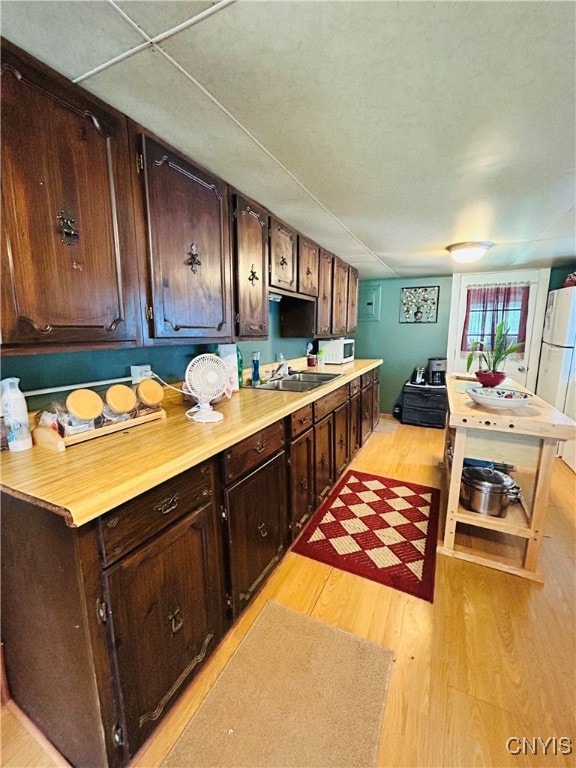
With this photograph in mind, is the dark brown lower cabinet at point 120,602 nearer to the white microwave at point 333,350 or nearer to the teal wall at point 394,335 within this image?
the white microwave at point 333,350

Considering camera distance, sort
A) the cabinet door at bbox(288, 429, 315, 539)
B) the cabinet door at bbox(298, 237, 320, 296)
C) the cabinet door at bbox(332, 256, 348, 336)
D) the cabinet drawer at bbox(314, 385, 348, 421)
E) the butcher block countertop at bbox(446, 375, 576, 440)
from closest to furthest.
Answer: the butcher block countertop at bbox(446, 375, 576, 440) < the cabinet door at bbox(288, 429, 315, 539) < the cabinet drawer at bbox(314, 385, 348, 421) < the cabinet door at bbox(298, 237, 320, 296) < the cabinet door at bbox(332, 256, 348, 336)

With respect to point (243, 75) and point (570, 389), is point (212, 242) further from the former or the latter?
point (570, 389)

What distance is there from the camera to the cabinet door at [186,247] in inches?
51.8

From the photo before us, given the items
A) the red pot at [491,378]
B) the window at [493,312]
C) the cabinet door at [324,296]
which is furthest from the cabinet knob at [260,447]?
the window at [493,312]

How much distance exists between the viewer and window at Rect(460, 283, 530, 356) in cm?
400

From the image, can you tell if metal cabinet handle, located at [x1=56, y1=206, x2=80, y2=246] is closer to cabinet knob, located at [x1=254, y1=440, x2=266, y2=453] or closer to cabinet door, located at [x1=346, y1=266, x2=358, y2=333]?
cabinet knob, located at [x1=254, y1=440, x2=266, y2=453]

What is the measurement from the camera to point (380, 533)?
2.17 m

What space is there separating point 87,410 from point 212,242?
0.98 m

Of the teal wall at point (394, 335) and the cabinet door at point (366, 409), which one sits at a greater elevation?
the teal wall at point (394, 335)

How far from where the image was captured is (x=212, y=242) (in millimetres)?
1614

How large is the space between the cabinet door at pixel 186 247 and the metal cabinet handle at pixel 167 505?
0.69m

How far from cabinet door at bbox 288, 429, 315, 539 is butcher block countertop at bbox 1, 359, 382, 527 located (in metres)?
0.42

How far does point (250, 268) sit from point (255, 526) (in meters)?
1.45

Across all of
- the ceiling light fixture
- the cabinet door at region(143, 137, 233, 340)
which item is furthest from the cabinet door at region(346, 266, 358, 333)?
the cabinet door at region(143, 137, 233, 340)
